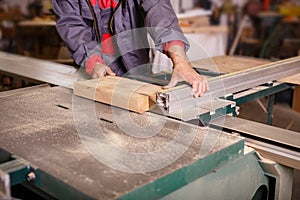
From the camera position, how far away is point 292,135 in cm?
107

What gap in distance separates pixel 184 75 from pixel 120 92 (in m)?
0.22

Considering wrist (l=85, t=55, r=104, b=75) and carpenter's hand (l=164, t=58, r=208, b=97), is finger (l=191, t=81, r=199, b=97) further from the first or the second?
wrist (l=85, t=55, r=104, b=75)

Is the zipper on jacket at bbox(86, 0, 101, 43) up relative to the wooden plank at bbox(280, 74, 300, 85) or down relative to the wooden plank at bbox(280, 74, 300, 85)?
up

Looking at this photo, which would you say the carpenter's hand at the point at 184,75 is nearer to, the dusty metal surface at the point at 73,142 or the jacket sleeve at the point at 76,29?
the dusty metal surface at the point at 73,142

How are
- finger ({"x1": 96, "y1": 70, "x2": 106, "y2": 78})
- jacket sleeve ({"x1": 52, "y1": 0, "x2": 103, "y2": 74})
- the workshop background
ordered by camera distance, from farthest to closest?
the workshop background → jacket sleeve ({"x1": 52, "y1": 0, "x2": 103, "y2": 74}) → finger ({"x1": 96, "y1": 70, "x2": 106, "y2": 78})

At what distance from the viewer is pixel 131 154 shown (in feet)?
2.78

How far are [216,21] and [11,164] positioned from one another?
497 cm

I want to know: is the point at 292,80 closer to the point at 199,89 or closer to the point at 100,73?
the point at 199,89

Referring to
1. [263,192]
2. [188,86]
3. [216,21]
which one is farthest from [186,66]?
[216,21]

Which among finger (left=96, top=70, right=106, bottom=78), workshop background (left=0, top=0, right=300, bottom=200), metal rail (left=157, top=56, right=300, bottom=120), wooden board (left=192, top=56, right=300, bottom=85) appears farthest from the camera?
workshop background (left=0, top=0, right=300, bottom=200)

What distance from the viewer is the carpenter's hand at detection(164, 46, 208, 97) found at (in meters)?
1.19

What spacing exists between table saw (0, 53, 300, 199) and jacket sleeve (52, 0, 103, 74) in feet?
0.99

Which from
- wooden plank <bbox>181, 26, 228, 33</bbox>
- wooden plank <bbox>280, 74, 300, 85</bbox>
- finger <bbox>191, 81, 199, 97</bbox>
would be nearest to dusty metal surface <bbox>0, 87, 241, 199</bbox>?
finger <bbox>191, 81, 199, 97</bbox>

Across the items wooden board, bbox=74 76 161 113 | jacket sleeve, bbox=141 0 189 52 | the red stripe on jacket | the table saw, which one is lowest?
the table saw
